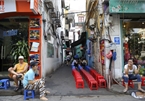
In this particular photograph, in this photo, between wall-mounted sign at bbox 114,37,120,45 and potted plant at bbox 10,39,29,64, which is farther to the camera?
potted plant at bbox 10,39,29,64

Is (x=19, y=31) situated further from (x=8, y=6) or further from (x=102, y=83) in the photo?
(x=102, y=83)

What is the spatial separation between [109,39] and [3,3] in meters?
5.27

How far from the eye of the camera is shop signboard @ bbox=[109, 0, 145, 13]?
791 centimetres

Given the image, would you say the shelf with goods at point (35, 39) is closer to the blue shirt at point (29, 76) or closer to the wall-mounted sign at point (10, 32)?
the wall-mounted sign at point (10, 32)

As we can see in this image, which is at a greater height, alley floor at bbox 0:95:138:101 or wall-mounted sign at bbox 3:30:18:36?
wall-mounted sign at bbox 3:30:18:36

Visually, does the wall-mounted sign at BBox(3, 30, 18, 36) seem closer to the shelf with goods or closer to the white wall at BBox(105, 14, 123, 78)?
the shelf with goods

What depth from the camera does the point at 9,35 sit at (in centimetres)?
994

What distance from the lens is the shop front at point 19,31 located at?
27.7ft

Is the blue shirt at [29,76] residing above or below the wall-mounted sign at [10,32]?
below

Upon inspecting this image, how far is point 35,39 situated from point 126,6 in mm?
4587

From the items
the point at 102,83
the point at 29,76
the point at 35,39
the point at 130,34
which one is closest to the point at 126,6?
the point at 130,34

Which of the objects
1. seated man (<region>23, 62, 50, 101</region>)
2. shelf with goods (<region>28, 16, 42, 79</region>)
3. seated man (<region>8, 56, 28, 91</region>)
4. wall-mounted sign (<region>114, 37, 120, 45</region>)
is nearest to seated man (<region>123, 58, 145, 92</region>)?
wall-mounted sign (<region>114, 37, 120, 45</region>)

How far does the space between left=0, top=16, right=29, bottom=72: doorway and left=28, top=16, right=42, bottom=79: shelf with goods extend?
80 cm

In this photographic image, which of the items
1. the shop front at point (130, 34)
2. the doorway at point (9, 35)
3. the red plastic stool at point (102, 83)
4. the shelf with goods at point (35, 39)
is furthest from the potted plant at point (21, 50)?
the shop front at point (130, 34)
